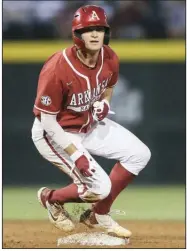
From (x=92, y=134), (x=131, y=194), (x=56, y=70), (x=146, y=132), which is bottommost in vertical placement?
(x=131, y=194)

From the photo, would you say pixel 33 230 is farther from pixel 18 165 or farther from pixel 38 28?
pixel 38 28

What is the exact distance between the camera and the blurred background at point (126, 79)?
11172 millimetres

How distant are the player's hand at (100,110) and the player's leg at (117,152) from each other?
0.27 m

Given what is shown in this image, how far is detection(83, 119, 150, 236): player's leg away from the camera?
6.95m

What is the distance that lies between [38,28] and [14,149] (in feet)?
5.61

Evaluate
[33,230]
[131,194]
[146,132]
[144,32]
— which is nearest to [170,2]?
[144,32]

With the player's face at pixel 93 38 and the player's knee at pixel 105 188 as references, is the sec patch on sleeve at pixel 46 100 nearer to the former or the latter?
the player's face at pixel 93 38

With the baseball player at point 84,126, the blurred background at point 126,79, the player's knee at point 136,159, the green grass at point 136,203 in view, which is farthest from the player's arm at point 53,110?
the blurred background at point 126,79

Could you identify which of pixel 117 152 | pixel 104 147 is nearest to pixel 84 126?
pixel 104 147

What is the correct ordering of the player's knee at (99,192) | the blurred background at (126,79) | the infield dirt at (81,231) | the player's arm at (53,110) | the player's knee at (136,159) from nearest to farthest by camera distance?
the player's arm at (53,110) → the player's knee at (99,192) → the player's knee at (136,159) → the infield dirt at (81,231) → the blurred background at (126,79)

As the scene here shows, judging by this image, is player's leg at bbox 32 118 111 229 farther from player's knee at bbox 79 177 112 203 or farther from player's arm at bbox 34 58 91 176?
player's arm at bbox 34 58 91 176

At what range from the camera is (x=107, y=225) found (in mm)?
7035

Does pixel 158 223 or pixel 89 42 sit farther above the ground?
pixel 89 42

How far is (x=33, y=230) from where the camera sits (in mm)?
8008
